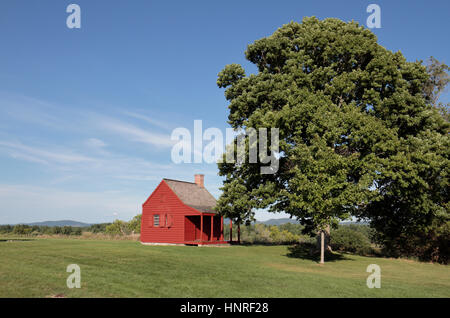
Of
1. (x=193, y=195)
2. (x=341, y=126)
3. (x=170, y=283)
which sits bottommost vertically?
(x=170, y=283)

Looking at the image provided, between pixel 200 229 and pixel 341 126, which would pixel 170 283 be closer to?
pixel 341 126

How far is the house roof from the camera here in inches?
1378

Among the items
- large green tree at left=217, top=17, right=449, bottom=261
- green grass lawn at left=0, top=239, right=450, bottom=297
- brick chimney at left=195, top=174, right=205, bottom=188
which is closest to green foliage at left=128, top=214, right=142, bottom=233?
brick chimney at left=195, top=174, right=205, bottom=188

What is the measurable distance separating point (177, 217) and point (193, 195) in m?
4.16

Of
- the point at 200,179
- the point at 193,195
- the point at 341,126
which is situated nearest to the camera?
the point at 341,126

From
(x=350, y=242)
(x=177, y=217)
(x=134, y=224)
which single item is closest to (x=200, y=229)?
(x=177, y=217)

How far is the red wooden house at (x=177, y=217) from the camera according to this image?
33.6 metres

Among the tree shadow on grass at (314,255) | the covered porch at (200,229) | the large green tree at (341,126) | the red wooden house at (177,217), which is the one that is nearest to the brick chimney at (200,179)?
the red wooden house at (177,217)

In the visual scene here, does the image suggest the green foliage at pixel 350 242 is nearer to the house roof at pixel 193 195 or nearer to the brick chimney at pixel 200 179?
the house roof at pixel 193 195

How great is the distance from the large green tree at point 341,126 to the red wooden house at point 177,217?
8.08 metres

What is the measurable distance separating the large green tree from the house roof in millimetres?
8210

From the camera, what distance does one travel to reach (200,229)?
36.3m
